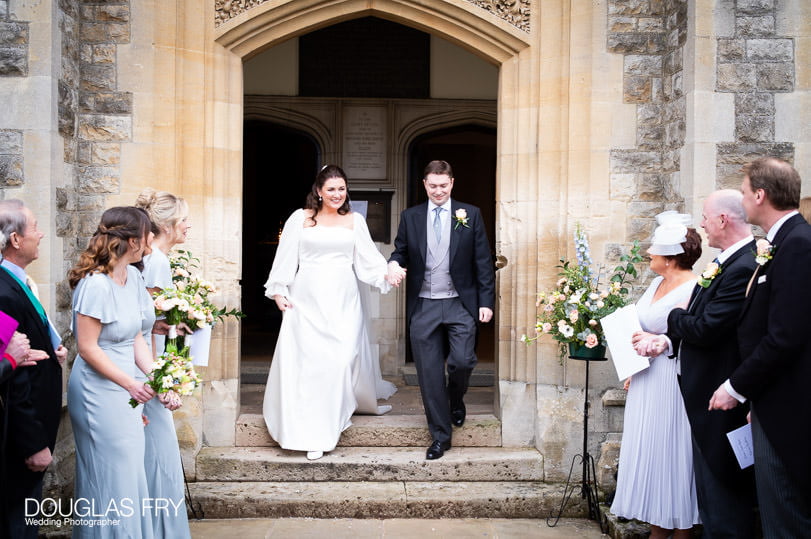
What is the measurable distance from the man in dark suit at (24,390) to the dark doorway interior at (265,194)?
26.8 feet

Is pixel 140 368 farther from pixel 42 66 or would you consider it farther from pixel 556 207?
pixel 556 207

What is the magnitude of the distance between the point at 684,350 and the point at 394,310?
474 centimetres

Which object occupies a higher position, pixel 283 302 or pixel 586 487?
pixel 283 302

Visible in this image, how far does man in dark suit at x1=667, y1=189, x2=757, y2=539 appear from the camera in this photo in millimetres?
3705

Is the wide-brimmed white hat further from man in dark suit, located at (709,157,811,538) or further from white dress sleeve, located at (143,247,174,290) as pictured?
white dress sleeve, located at (143,247,174,290)

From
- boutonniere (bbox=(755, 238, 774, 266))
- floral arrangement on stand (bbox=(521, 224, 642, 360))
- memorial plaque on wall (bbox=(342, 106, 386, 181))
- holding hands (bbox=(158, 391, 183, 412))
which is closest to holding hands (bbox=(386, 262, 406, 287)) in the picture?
floral arrangement on stand (bbox=(521, 224, 642, 360))

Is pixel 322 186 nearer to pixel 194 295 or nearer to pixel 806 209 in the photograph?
pixel 194 295

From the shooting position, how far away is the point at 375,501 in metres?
5.08

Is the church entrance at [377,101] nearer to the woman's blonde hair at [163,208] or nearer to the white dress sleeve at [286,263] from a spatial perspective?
the white dress sleeve at [286,263]

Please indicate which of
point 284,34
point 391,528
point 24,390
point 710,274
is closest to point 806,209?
point 710,274

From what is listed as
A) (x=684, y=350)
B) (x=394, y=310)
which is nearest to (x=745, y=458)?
(x=684, y=350)

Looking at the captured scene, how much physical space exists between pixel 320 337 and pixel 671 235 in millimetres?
2369

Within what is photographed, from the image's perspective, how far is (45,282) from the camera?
15.9 feet

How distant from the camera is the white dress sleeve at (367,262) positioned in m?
5.75
